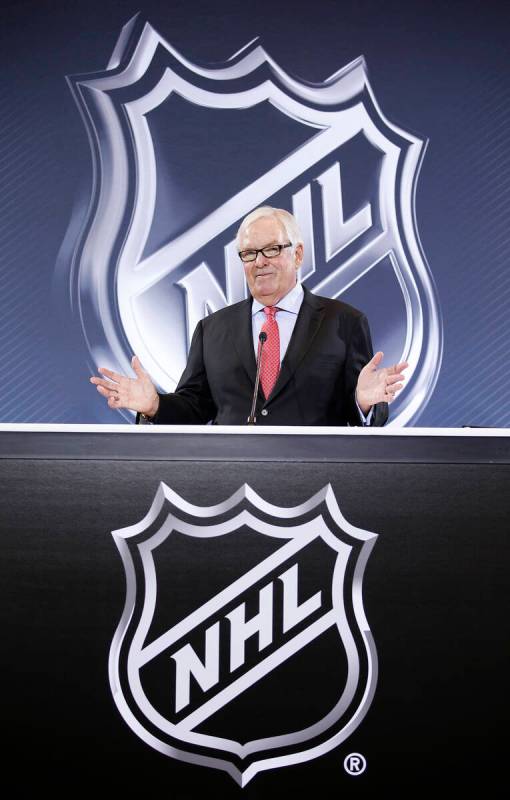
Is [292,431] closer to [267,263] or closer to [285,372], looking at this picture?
[285,372]

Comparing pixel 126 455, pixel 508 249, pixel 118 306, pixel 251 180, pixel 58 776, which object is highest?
pixel 251 180

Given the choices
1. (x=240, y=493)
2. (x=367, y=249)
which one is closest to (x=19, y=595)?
(x=240, y=493)

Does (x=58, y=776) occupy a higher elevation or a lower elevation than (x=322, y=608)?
lower

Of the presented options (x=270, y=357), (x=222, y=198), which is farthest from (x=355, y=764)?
(x=222, y=198)

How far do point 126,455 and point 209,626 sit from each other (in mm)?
300

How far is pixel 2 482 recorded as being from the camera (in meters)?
1.24

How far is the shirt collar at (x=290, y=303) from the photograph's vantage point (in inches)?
91.1

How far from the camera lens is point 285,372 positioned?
2100mm

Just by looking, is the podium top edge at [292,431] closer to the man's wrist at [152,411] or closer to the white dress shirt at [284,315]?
the man's wrist at [152,411]

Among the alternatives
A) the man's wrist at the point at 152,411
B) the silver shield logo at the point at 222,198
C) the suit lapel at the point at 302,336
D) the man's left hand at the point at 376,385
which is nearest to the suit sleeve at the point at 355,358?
the suit lapel at the point at 302,336

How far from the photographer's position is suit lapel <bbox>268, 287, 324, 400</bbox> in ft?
6.87

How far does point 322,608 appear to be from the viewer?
1.20 metres

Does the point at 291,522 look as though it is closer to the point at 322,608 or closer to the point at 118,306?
the point at 322,608

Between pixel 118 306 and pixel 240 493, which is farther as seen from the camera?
pixel 118 306
